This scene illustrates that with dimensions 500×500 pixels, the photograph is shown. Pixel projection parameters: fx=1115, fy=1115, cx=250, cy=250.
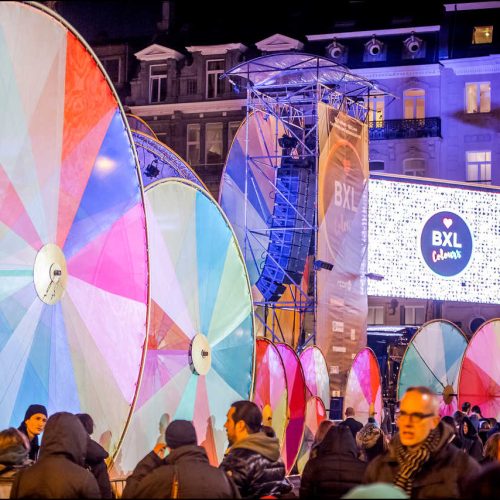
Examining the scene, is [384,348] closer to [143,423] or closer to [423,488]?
[143,423]

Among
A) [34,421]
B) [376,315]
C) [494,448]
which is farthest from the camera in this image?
[376,315]

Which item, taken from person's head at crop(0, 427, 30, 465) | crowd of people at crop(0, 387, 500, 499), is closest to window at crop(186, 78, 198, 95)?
crowd of people at crop(0, 387, 500, 499)

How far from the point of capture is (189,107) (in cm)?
4812

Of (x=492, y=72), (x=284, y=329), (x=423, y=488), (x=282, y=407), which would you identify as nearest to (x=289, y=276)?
(x=284, y=329)

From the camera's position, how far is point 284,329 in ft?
87.7

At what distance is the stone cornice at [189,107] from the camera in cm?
4744

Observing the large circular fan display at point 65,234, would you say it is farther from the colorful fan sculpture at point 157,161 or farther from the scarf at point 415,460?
the colorful fan sculpture at point 157,161

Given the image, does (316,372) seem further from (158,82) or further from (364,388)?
(158,82)

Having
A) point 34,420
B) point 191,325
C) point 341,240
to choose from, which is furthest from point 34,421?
point 341,240

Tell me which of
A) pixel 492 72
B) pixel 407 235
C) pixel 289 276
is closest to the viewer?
pixel 289 276

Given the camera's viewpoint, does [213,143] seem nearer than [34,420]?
No

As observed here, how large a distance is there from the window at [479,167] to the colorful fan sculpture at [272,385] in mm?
28948

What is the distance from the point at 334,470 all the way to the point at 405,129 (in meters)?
37.6

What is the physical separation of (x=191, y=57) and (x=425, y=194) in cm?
2177
